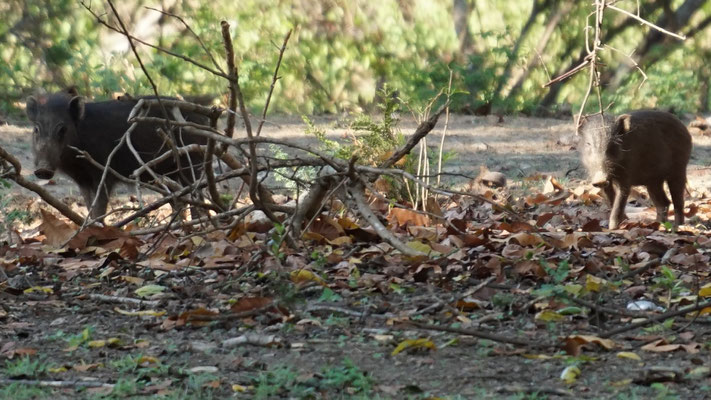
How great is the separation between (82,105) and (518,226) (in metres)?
3.85

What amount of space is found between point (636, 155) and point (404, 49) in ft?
20.0

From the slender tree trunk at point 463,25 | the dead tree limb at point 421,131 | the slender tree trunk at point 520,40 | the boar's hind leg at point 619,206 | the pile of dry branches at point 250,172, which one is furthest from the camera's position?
the slender tree trunk at point 463,25

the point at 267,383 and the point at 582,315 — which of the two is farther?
the point at 582,315

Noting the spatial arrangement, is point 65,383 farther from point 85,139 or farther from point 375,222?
point 85,139

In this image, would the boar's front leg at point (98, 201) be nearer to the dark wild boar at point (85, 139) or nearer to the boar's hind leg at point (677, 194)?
the dark wild boar at point (85, 139)

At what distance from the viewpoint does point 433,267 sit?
418 cm

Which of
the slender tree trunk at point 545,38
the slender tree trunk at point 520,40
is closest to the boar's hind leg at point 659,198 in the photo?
the slender tree trunk at point 520,40

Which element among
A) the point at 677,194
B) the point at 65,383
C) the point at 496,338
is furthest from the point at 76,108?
the point at 496,338

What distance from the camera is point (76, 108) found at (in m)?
7.56

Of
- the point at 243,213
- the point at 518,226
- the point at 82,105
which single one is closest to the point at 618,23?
the point at 82,105

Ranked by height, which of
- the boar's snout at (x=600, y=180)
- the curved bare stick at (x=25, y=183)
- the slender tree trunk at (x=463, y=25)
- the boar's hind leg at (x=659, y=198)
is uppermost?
the slender tree trunk at (x=463, y=25)

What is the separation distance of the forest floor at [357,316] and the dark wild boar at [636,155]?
1.03 meters

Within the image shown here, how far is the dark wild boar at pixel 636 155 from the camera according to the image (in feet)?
21.5

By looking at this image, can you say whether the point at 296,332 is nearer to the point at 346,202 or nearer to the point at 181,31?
the point at 346,202
